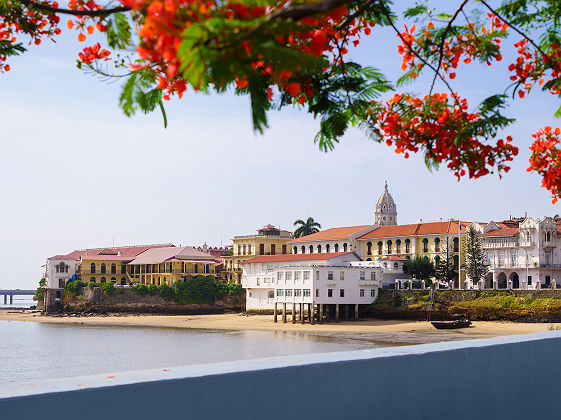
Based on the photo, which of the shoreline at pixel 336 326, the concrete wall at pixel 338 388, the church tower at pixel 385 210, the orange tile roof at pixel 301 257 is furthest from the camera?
the church tower at pixel 385 210

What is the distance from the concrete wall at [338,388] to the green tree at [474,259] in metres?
63.4

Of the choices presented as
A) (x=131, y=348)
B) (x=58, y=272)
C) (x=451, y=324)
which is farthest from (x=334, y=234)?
(x=131, y=348)

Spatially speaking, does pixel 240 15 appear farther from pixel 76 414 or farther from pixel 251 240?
pixel 251 240

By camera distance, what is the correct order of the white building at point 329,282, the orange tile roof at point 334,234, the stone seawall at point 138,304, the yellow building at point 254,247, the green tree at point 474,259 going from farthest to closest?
the yellow building at point 254,247
the orange tile roof at point 334,234
the stone seawall at point 138,304
the green tree at point 474,259
the white building at point 329,282

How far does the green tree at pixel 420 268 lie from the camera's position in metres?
75.6

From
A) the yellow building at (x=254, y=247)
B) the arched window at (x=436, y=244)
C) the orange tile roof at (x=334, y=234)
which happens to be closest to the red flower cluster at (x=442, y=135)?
the arched window at (x=436, y=244)

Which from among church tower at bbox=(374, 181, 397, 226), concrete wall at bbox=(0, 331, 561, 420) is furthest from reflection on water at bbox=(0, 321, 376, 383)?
church tower at bbox=(374, 181, 397, 226)

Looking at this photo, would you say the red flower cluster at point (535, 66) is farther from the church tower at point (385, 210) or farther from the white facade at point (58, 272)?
Result: the church tower at point (385, 210)

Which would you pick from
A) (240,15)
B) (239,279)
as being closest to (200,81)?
(240,15)

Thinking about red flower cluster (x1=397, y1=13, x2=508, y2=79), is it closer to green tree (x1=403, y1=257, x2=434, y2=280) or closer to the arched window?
green tree (x1=403, y1=257, x2=434, y2=280)

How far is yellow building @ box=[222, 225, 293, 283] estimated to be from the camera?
316 feet

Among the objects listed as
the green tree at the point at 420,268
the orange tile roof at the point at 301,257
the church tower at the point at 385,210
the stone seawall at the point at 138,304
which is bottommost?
the stone seawall at the point at 138,304

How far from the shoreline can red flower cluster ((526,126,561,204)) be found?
35451 mm

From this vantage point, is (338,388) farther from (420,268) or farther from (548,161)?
(420,268)
